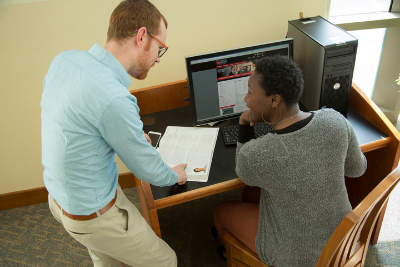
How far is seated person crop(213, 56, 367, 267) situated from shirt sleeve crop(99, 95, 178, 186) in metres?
0.32

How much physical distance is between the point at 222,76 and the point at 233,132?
29 cm

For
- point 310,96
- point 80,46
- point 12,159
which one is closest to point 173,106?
point 80,46

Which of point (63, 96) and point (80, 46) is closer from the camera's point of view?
point (63, 96)

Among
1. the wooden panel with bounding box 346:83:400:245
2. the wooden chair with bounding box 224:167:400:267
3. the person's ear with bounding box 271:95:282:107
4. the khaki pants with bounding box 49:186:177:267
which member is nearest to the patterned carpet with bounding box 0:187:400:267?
the wooden panel with bounding box 346:83:400:245

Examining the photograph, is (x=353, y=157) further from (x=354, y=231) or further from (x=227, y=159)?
(x=227, y=159)

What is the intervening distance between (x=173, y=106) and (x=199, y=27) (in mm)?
525

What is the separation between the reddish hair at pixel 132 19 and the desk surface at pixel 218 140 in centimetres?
64

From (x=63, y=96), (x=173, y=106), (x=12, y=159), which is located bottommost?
(x=12, y=159)

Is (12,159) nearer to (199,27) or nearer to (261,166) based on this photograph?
(199,27)

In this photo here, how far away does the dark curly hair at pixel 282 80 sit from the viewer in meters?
1.14

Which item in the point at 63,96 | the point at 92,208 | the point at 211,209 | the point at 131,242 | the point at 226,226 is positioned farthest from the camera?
the point at 211,209

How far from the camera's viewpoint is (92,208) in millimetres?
1172

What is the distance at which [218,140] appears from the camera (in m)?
1.61

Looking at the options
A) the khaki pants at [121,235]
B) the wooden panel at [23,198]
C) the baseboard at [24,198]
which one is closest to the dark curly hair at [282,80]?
the khaki pants at [121,235]
